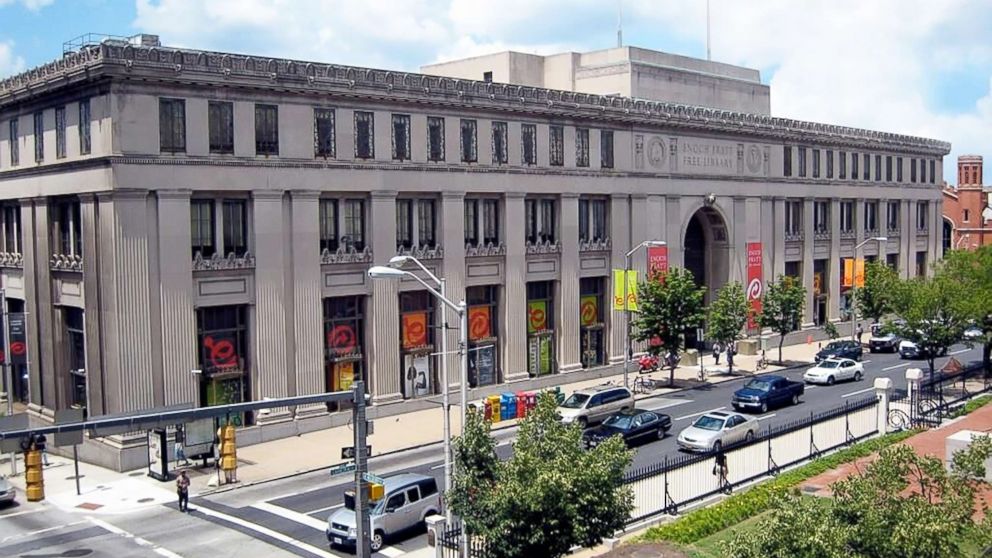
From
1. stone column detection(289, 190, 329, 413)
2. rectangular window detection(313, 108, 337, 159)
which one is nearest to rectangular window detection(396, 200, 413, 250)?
rectangular window detection(313, 108, 337, 159)

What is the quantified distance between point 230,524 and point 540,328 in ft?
89.9

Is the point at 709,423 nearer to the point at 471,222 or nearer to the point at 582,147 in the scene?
the point at 471,222

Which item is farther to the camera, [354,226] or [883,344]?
[883,344]

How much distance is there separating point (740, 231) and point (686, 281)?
54.0ft

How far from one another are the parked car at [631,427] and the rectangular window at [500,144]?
55.5 ft

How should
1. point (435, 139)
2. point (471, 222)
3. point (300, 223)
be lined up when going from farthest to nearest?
point (471, 222)
point (435, 139)
point (300, 223)

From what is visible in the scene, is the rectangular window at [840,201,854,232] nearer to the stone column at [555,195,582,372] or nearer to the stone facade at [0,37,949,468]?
the stone facade at [0,37,949,468]

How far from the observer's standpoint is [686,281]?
5584cm

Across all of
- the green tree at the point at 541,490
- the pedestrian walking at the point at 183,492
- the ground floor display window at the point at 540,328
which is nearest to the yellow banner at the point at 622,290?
the ground floor display window at the point at 540,328

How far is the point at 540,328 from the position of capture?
Result: 5650cm

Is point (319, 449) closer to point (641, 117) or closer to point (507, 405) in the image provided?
point (507, 405)

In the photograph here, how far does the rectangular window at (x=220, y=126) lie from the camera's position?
4184 cm

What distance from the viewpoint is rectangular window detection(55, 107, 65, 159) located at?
139 ft

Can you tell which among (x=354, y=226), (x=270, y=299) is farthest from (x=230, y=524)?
(x=354, y=226)
